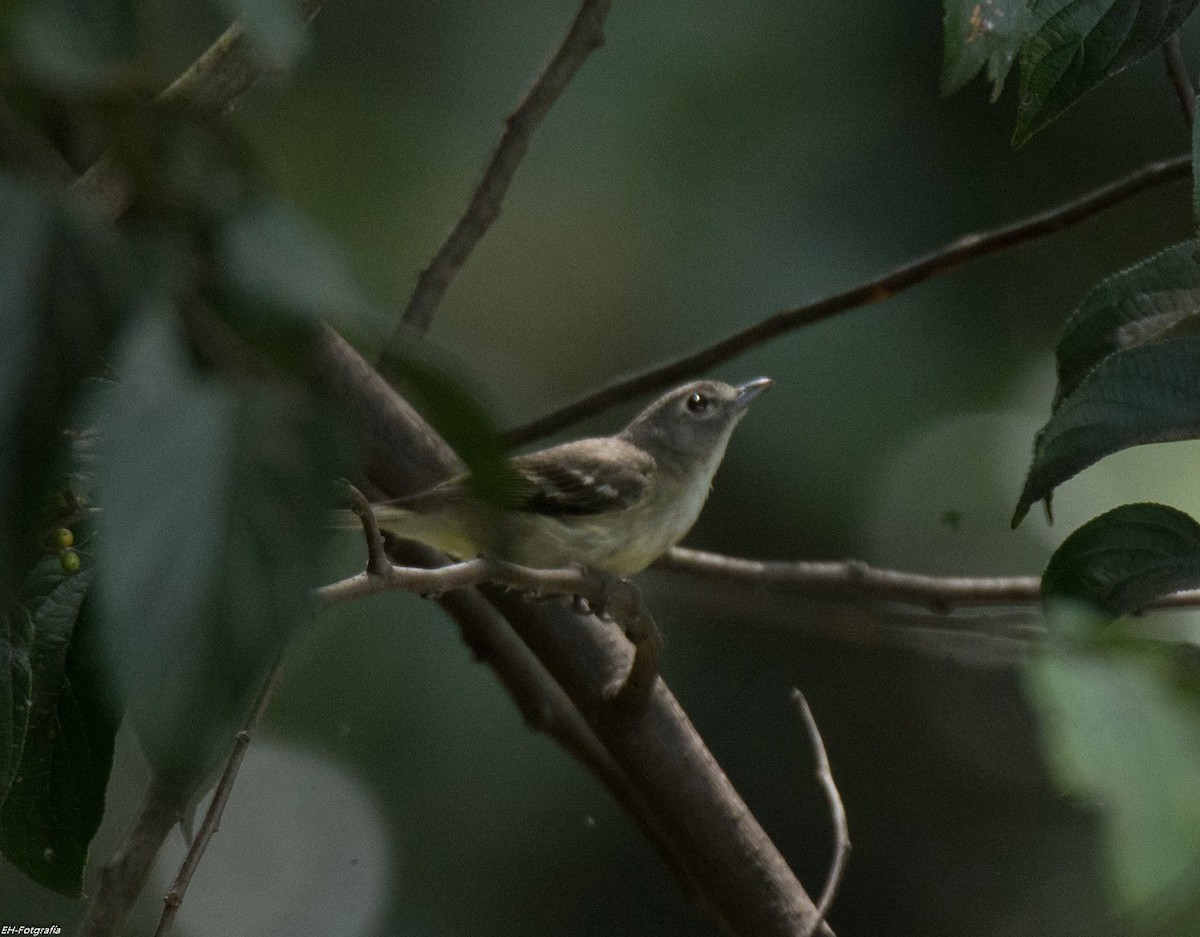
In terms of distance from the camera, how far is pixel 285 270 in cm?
79

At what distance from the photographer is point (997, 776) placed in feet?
22.1

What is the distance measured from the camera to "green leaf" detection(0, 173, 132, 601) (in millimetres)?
744

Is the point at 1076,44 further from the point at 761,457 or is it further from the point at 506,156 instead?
the point at 761,457

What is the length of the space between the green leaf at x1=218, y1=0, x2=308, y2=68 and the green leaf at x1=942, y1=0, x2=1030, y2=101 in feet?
4.56

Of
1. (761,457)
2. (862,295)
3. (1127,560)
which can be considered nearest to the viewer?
(1127,560)

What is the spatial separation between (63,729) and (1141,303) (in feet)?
5.28

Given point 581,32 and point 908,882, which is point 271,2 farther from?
point 908,882

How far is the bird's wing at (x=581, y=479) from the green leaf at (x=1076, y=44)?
7.18 feet

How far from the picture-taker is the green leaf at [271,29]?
2.52 feet

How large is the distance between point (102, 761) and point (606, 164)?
6011 millimetres

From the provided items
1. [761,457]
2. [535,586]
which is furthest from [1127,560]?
[761,457]

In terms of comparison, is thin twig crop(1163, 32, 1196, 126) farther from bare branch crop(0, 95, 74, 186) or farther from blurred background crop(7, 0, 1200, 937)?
blurred background crop(7, 0, 1200, 937)

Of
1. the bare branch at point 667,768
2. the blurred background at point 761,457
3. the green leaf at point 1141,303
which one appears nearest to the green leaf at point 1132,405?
the green leaf at point 1141,303

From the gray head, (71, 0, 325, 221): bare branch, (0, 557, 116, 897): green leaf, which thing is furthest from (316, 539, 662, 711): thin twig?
the gray head
